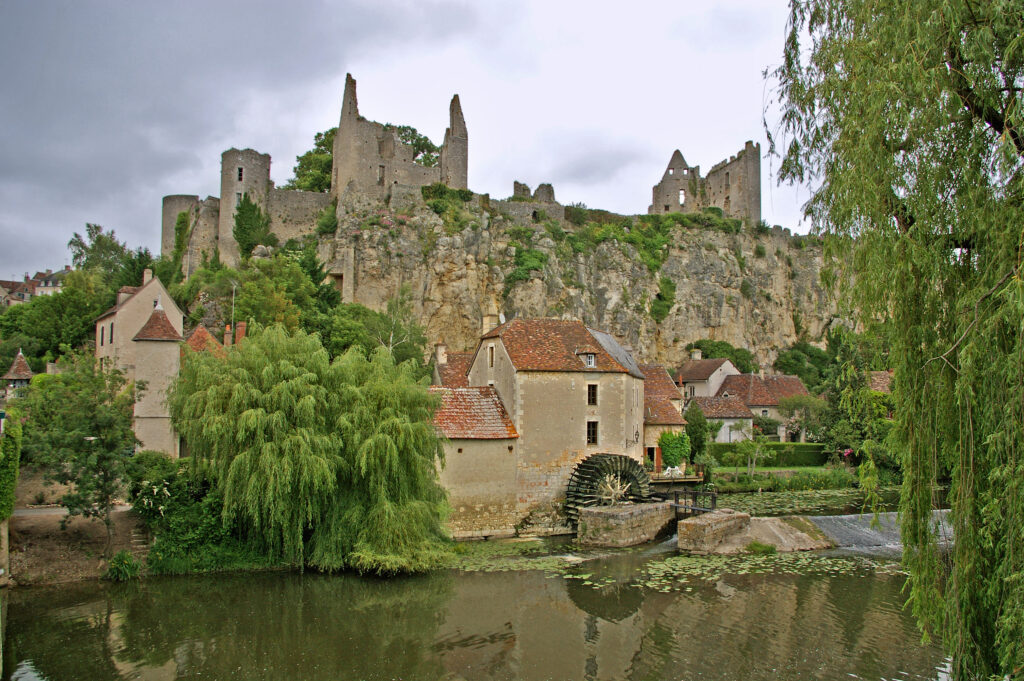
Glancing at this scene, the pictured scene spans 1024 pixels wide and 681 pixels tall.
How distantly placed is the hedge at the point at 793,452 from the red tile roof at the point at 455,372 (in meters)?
13.4

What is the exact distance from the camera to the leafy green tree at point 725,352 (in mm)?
50656

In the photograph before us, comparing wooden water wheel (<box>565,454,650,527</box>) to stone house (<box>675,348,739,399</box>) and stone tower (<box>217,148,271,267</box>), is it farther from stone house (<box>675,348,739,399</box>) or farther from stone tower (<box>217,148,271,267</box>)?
stone tower (<box>217,148,271,267</box>)

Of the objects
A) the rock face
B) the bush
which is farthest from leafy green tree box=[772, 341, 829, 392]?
the bush

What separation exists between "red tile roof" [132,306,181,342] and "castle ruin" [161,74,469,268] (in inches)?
826

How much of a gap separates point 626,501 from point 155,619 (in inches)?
542

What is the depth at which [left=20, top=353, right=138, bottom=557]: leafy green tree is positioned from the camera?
14953mm

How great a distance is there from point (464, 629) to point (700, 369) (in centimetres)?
3588

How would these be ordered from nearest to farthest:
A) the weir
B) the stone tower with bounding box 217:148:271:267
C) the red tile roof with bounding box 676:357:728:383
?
1. the weir
2. the stone tower with bounding box 217:148:271:267
3. the red tile roof with bounding box 676:357:728:383

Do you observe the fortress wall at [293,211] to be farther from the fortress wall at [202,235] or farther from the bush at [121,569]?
the bush at [121,569]

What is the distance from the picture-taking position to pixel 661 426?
88.9 ft

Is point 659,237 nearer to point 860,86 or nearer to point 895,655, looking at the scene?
point 895,655

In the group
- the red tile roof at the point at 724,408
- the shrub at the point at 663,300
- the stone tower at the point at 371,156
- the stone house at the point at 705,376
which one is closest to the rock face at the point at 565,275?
the shrub at the point at 663,300

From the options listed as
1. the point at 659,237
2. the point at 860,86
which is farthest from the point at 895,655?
the point at 659,237

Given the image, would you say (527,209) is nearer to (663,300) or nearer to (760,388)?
(663,300)
